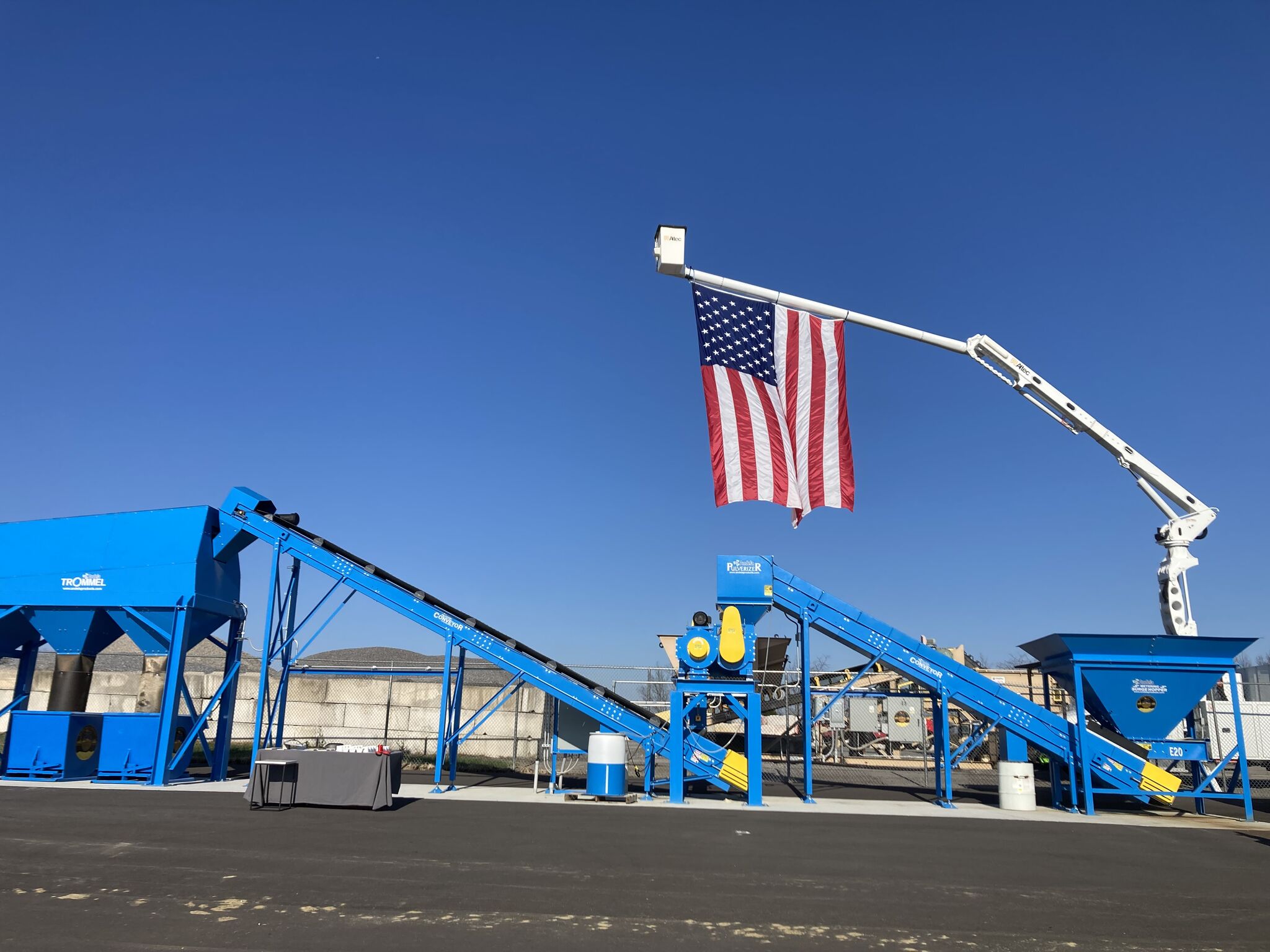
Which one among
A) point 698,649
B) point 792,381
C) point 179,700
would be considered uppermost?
point 792,381

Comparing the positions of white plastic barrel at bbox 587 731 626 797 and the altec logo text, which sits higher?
the altec logo text

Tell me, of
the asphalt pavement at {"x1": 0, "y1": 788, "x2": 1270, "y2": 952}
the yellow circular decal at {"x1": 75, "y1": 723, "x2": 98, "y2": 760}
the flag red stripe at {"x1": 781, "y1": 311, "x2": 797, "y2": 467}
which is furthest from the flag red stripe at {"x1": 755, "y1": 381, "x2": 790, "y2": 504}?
the yellow circular decal at {"x1": 75, "y1": 723, "x2": 98, "y2": 760}

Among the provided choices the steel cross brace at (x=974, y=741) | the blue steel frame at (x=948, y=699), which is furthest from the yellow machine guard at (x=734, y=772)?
the steel cross brace at (x=974, y=741)

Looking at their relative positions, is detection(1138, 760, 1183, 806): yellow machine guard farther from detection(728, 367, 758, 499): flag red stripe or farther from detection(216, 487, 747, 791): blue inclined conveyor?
detection(728, 367, 758, 499): flag red stripe

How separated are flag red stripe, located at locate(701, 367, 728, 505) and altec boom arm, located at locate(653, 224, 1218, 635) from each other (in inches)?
84.2

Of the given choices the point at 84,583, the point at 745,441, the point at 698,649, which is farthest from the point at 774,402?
the point at 84,583

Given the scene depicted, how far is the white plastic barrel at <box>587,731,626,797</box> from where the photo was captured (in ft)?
55.2

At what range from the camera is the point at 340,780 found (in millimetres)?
14672

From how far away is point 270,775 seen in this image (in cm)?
1449

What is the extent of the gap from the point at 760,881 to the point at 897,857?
8.94ft

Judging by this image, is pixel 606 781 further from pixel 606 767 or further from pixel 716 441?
pixel 716 441

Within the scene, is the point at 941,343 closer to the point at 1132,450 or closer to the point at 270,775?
the point at 1132,450

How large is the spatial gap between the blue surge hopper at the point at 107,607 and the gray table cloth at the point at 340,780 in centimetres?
484

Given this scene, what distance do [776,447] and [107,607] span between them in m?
14.7
